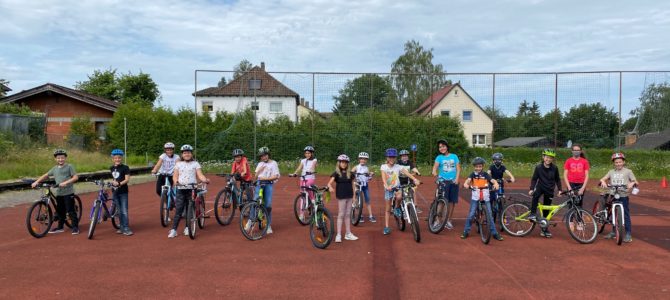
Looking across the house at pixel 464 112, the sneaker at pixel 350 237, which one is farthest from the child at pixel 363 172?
the house at pixel 464 112

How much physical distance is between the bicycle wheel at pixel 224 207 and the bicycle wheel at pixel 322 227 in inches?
104

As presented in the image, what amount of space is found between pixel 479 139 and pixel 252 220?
1843 centimetres

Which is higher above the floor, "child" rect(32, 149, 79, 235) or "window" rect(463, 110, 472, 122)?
"window" rect(463, 110, 472, 122)

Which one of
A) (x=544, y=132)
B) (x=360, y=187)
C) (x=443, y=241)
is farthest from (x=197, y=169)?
(x=544, y=132)

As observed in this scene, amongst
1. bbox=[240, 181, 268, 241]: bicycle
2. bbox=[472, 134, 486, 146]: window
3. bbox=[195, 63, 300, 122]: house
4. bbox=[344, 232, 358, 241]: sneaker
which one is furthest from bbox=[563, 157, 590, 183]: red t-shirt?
bbox=[195, 63, 300, 122]: house

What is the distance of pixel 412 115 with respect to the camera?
77.7 ft

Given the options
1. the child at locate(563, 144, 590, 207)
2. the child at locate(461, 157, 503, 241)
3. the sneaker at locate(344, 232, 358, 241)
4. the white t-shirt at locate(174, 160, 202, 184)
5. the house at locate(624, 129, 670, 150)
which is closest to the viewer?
the child at locate(461, 157, 503, 241)

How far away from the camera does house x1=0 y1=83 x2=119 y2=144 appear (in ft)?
106

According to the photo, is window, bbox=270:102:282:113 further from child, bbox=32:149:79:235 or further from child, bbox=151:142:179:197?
child, bbox=32:149:79:235

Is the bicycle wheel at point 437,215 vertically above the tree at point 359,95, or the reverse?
the tree at point 359,95

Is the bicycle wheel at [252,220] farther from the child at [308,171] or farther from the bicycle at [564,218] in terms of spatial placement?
the bicycle at [564,218]

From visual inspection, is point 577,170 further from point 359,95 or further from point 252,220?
point 359,95

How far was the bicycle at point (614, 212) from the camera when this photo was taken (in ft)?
25.5

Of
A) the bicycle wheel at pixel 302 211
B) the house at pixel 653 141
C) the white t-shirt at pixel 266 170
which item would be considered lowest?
the bicycle wheel at pixel 302 211
